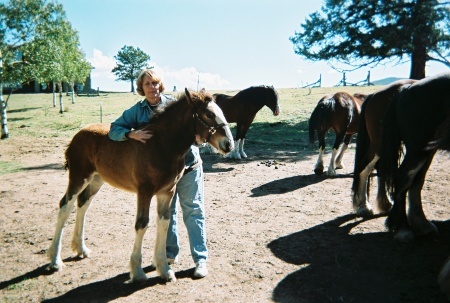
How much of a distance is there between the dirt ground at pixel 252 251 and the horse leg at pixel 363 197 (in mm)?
193

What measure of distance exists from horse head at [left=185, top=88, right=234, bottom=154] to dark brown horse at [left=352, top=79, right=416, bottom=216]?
3.04 m

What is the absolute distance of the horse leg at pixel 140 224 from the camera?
3480 millimetres

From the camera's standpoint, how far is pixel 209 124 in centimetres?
332

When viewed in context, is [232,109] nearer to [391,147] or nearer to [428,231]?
[391,147]

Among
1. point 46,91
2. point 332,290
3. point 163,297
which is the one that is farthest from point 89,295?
point 46,91

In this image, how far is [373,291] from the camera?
10.9 ft

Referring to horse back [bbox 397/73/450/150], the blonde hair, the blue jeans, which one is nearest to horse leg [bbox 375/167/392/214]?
horse back [bbox 397/73/450/150]

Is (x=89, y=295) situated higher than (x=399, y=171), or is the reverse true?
(x=399, y=171)

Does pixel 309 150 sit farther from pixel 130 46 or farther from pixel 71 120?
pixel 130 46

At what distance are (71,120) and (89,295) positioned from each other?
69.8ft

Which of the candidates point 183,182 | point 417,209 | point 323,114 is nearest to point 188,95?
point 183,182

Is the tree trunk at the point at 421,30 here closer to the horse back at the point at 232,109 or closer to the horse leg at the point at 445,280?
the horse back at the point at 232,109

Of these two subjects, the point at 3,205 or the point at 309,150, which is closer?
the point at 3,205

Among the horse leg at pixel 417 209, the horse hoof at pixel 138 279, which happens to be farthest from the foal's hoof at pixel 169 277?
the horse leg at pixel 417 209
